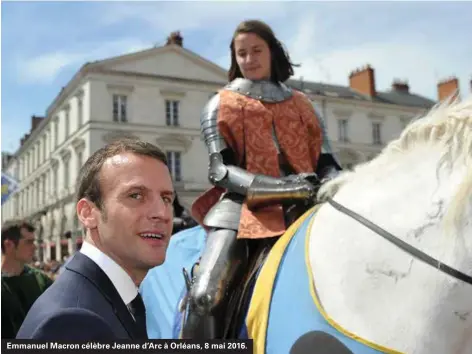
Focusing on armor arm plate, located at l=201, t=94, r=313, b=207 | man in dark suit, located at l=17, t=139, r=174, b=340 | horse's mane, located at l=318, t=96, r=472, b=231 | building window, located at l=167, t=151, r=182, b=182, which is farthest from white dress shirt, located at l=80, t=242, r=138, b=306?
building window, located at l=167, t=151, r=182, b=182

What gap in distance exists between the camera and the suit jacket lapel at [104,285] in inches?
37.5

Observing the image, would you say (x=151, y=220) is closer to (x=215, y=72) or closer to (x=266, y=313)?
(x=266, y=313)

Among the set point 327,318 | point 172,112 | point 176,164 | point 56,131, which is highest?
point 172,112

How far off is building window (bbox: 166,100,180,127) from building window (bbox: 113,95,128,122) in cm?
175

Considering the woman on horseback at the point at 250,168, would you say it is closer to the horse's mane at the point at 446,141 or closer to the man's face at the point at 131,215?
the horse's mane at the point at 446,141

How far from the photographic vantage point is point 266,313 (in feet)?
5.98

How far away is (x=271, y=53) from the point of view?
256cm

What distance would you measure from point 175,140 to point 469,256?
20981 mm

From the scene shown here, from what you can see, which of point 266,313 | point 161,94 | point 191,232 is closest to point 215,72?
point 161,94

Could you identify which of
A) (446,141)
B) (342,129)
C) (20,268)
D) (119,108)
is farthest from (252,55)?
(342,129)

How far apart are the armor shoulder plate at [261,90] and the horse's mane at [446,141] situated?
64 centimetres

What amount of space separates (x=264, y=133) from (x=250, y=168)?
158mm

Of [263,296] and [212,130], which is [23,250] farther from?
[263,296]

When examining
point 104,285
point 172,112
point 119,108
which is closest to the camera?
Answer: point 104,285
